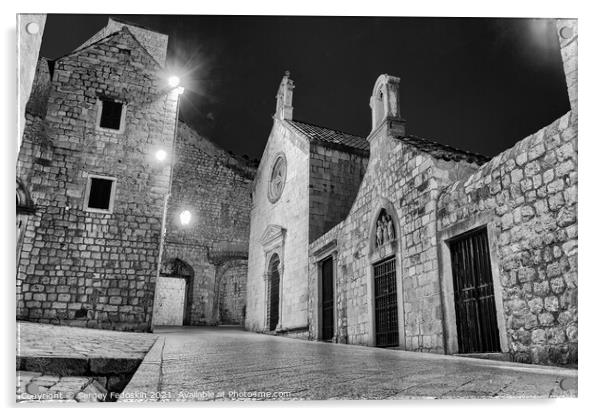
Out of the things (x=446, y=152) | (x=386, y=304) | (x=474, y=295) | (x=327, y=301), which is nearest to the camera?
(x=474, y=295)

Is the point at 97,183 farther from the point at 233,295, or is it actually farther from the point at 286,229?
the point at 233,295

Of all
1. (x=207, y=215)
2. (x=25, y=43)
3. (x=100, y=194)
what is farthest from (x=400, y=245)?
(x=207, y=215)

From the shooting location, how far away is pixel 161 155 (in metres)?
10.1

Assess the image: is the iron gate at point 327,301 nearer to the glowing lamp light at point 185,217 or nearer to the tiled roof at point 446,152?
the tiled roof at point 446,152

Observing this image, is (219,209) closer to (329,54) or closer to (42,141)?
(42,141)

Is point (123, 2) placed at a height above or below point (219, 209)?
below

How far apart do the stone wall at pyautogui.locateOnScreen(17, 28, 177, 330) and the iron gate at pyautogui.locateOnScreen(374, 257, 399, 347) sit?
16.2ft

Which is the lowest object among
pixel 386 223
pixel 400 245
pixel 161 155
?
pixel 400 245

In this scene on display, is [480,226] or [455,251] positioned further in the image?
[455,251]

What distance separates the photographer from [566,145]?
11.7 feet

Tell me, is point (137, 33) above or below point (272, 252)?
above

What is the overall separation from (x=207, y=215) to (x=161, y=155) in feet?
32.0

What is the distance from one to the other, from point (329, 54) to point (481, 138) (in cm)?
194
